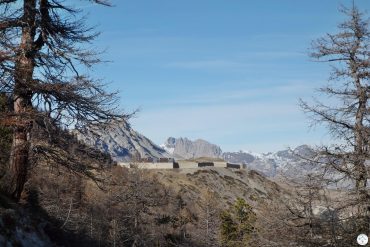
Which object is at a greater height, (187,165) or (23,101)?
(187,165)

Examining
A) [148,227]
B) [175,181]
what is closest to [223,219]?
[148,227]

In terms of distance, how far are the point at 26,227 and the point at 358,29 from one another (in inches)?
413

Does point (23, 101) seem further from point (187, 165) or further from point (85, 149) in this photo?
point (187, 165)

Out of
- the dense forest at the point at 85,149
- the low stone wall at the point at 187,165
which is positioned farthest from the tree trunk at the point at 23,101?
the low stone wall at the point at 187,165

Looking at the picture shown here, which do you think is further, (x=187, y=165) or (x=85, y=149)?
(x=187, y=165)

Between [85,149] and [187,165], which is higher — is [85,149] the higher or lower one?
the lower one

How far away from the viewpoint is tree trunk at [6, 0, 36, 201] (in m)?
12.9

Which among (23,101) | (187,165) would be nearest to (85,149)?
(23,101)

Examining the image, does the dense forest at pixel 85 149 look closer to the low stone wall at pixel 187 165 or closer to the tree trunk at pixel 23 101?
the tree trunk at pixel 23 101

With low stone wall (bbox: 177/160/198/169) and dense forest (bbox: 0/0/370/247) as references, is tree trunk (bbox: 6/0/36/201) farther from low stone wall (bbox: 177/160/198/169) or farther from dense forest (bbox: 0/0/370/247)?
low stone wall (bbox: 177/160/198/169)

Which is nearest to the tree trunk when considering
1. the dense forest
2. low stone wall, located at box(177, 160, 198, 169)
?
the dense forest

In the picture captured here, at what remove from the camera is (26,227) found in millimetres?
12828

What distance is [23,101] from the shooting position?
13.3m

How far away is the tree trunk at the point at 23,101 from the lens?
12851 mm
